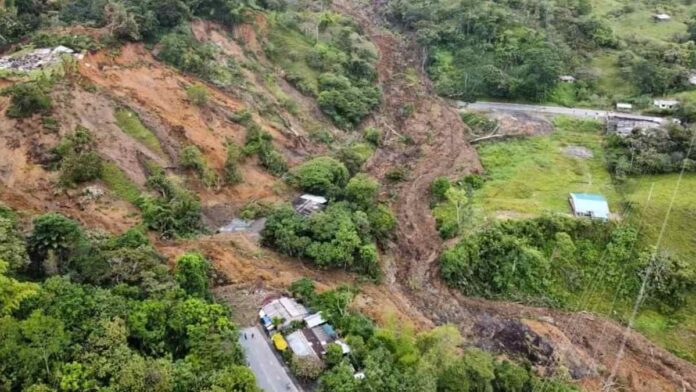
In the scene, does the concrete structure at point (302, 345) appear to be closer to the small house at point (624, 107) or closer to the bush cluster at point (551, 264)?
the bush cluster at point (551, 264)

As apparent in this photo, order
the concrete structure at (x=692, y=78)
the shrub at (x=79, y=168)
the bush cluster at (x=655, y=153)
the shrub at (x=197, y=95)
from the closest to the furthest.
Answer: the shrub at (x=79, y=168) < the bush cluster at (x=655, y=153) < the shrub at (x=197, y=95) < the concrete structure at (x=692, y=78)

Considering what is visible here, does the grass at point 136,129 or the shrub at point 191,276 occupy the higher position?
the grass at point 136,129

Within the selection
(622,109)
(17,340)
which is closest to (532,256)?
(622,109)

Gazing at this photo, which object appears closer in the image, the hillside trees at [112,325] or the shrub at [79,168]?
the hillside trees at [112,325]

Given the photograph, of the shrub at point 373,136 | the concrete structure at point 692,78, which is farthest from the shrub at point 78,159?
the concrete structure at point 692,78

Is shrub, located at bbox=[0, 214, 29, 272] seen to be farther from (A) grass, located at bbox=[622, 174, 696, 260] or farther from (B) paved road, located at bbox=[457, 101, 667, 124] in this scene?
(B) paved road, located at bbox=[457, 101, 667, 124]

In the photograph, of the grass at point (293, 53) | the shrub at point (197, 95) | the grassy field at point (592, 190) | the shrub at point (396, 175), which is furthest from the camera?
the grass at point (293, 53)

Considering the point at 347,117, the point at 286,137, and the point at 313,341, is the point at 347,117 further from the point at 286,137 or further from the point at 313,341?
the point at 313,341

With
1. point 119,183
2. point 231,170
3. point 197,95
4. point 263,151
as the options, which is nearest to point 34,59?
point 197,95
